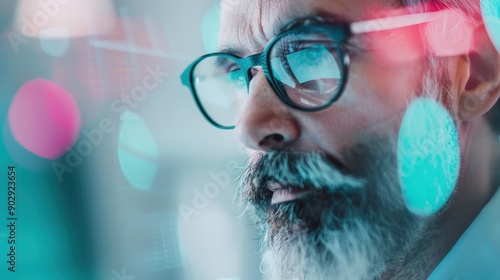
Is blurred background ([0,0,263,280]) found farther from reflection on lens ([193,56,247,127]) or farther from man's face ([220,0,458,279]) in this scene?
man's face ([220,0,458,279])

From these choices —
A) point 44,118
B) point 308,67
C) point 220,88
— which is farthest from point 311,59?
point 44,118

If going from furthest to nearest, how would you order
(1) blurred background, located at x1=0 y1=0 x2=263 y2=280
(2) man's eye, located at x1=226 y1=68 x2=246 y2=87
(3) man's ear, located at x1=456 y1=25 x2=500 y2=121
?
(1) blurred background, located at x1=0 y1=0 x2=263 y2=280 < (2) man's eye, located at x1=226 y1=68 x2=246 y2=87 < (3) man's ear, located at x1=456 y1=25 x2=500 y2=121

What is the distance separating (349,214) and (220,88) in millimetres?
304

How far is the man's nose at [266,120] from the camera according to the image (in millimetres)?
Answer: 670

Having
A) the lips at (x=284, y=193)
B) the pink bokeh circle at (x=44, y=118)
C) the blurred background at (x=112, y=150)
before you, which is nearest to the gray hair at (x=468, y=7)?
the lips at (x=284, y=193)

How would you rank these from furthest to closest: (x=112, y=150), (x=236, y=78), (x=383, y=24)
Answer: (x=112, y=150) < (x=236, y=78) < (x=383, y=24)

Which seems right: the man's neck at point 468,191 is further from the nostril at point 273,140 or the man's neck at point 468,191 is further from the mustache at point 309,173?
the nostril at point 273,140

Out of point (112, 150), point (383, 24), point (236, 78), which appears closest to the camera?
point (383, 24)

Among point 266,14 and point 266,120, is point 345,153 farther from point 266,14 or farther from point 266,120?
point 266,14

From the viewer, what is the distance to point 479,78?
2.04ft

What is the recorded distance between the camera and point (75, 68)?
40.8 inches

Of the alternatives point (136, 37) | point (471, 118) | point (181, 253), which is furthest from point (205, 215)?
point (471, 118)

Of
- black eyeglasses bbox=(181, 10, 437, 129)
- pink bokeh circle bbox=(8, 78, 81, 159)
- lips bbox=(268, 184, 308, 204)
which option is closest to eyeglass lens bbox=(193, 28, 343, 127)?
black eyeglasses bbox=(181, 10, 437, 129)

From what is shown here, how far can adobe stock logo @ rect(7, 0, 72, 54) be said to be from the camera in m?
1.04
